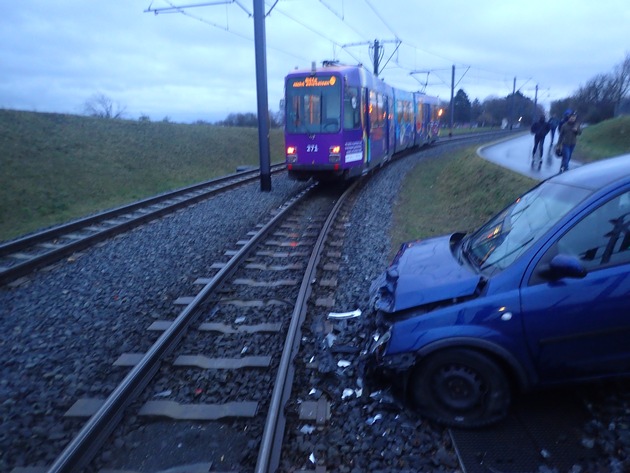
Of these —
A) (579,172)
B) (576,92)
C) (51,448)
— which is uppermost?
(576,92)

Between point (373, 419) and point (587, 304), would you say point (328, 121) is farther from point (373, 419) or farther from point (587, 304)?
point (587, 304)

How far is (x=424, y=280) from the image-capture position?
164 inches

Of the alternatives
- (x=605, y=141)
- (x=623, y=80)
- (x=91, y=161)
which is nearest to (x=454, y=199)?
(x=605, y=141)

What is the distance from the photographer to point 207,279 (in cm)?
711

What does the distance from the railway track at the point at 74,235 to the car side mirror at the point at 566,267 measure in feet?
23.1

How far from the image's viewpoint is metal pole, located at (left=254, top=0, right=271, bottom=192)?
15031mm

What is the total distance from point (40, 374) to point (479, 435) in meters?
3.78

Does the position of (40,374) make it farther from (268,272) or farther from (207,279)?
(268,272)

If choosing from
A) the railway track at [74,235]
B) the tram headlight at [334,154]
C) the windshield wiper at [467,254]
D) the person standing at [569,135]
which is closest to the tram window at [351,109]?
the tram headlight at [334,154]

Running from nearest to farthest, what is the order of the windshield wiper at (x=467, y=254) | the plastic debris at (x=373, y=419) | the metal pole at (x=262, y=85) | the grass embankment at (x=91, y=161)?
the plastic debris at (x=373, y=419) → the windshield wiper at (x=467, y=254) → the metal pole at (x=262, y=85) → the grass embankment at (x=91, y=161)

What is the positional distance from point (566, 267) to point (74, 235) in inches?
369

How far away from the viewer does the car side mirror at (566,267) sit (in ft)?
11.0

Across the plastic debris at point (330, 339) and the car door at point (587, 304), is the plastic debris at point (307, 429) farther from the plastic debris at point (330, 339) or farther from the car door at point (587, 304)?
the car door at point (587, 304)

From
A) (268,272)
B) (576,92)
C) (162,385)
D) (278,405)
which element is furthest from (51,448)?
(576,92)
